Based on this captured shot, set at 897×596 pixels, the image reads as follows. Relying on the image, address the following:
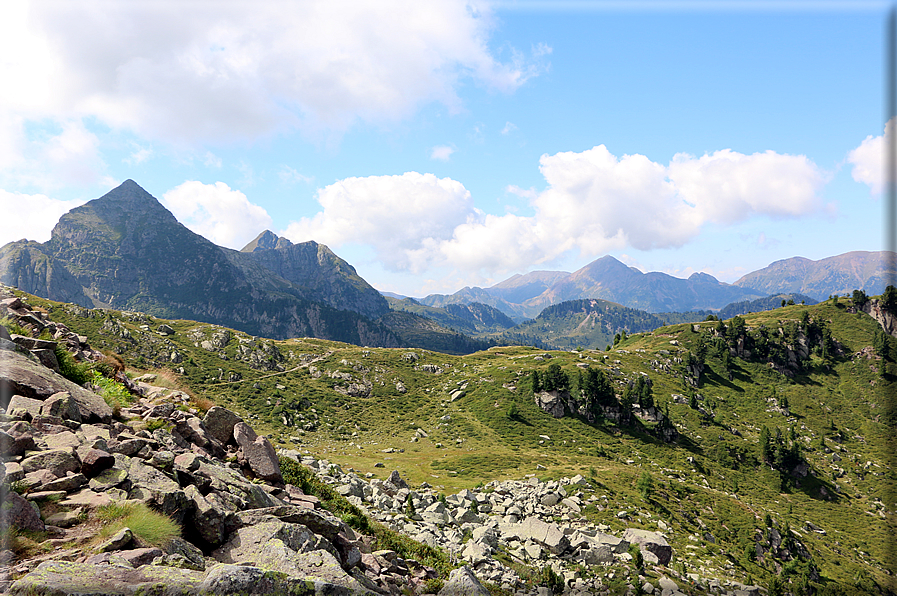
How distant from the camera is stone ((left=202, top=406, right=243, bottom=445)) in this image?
14.6 meters

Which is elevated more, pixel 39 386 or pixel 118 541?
pixel 39 386

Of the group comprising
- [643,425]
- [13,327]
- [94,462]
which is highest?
[13,327]

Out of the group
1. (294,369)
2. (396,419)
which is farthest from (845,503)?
(294,369)

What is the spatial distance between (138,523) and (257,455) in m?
7.33

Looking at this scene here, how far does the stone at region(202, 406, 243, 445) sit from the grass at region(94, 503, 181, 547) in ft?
24.8

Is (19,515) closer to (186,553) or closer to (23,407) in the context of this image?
(186,553)

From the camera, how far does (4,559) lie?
5652mm

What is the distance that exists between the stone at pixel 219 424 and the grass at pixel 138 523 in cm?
755

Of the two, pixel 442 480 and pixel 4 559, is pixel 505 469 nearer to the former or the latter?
pixel 442 480

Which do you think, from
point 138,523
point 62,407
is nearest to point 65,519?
point 138,523

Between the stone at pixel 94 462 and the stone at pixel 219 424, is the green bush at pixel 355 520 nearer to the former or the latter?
the stone at pixel 219 424

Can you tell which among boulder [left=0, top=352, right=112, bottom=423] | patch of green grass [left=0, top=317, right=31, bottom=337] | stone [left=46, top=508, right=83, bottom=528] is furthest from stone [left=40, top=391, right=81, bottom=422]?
patch of green grass [left=0, top=317, right=31, bottom=337]

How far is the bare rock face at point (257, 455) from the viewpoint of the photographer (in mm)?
13703

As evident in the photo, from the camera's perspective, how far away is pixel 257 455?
14.2m
